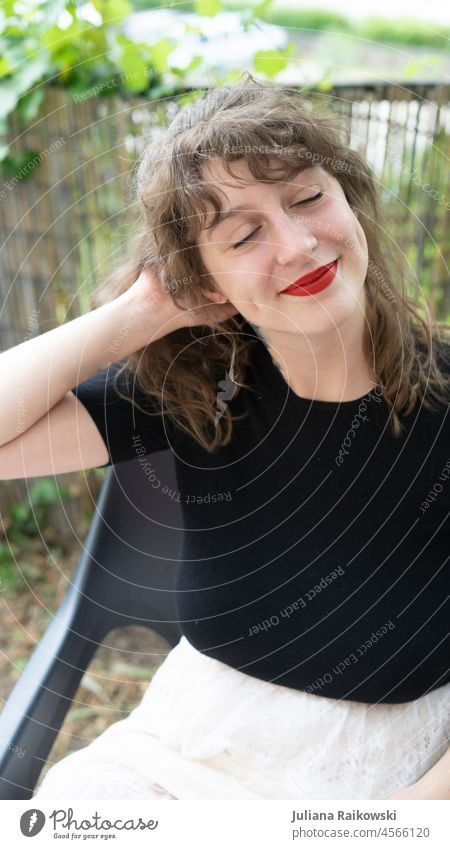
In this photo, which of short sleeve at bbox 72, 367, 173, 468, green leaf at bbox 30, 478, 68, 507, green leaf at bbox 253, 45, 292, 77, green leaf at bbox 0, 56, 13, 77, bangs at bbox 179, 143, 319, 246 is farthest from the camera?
green leaf at bbox 30, 478, 68, 507

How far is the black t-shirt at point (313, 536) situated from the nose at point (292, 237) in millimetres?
109

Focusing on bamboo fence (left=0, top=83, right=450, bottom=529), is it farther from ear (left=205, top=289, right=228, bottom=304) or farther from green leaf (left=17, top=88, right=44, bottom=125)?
ear (left=205, top=289, right=228, bottom=304)

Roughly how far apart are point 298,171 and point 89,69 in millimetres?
518

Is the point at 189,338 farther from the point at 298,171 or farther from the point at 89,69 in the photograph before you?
the point at 89,69

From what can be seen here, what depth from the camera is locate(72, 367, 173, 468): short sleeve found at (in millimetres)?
618

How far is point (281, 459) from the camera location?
2.06ft

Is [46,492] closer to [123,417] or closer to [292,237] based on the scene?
[123,417]

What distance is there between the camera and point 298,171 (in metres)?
0.53

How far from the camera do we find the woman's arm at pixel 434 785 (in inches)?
21.7

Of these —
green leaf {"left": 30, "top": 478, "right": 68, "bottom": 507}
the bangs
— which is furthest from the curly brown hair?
green leaf {"left": 30, "top": 478, "right": 68, "bottom": 507}

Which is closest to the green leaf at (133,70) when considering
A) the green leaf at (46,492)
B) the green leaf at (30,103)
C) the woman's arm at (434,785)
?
the green leaf at (30,103)

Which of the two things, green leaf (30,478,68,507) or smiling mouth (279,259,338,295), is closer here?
smiling mouth (279,259,338,295)

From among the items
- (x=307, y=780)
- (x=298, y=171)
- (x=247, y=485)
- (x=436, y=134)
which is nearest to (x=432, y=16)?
(x=436, y=134)

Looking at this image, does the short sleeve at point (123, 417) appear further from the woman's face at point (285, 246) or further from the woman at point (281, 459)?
the woman's face at point (285, 246)
